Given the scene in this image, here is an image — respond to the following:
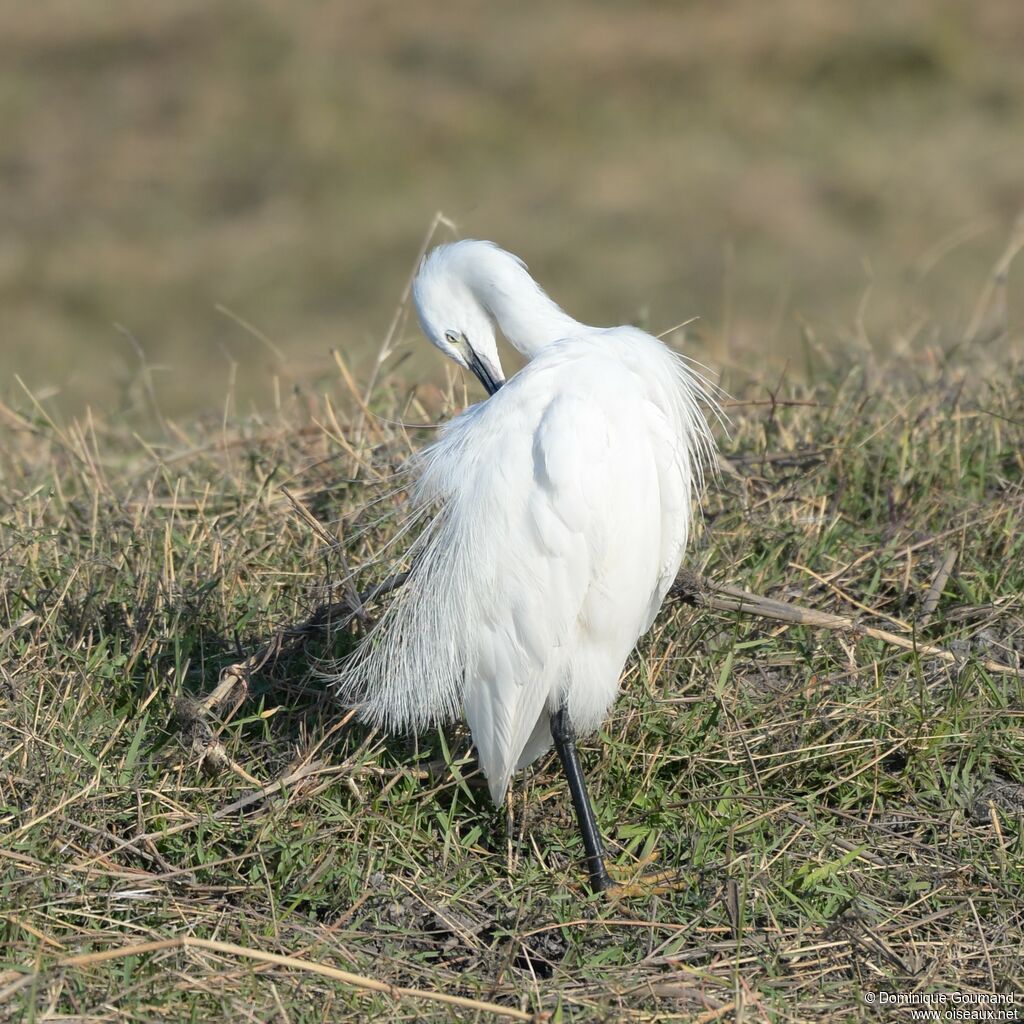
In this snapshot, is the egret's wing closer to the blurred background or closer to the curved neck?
the curved neck

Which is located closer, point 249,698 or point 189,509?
point 249,698

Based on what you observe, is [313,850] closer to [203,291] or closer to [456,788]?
[456,788]

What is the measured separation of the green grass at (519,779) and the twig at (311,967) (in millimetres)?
27

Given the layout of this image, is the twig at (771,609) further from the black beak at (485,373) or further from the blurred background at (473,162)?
the blurred background at (473,162)

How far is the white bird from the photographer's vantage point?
2.54 m

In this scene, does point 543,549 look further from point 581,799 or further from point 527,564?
point 581,799

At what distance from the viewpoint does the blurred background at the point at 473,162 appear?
29.7ft

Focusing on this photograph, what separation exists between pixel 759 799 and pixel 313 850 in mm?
870

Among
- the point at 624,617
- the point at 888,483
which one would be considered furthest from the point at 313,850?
the point at 888,483

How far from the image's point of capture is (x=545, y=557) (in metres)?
2.57

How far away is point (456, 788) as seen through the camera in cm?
277

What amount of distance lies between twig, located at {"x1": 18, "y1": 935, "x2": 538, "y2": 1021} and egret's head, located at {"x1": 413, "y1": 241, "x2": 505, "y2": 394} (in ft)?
4.35

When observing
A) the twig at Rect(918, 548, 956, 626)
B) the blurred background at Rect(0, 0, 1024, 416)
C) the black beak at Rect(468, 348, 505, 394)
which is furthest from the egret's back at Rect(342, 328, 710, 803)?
the blurred background at Rect(0, 0, 1024, 416)

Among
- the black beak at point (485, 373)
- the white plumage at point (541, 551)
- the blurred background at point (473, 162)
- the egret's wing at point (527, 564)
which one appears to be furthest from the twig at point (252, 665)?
the blurred background at point (473, 162)
